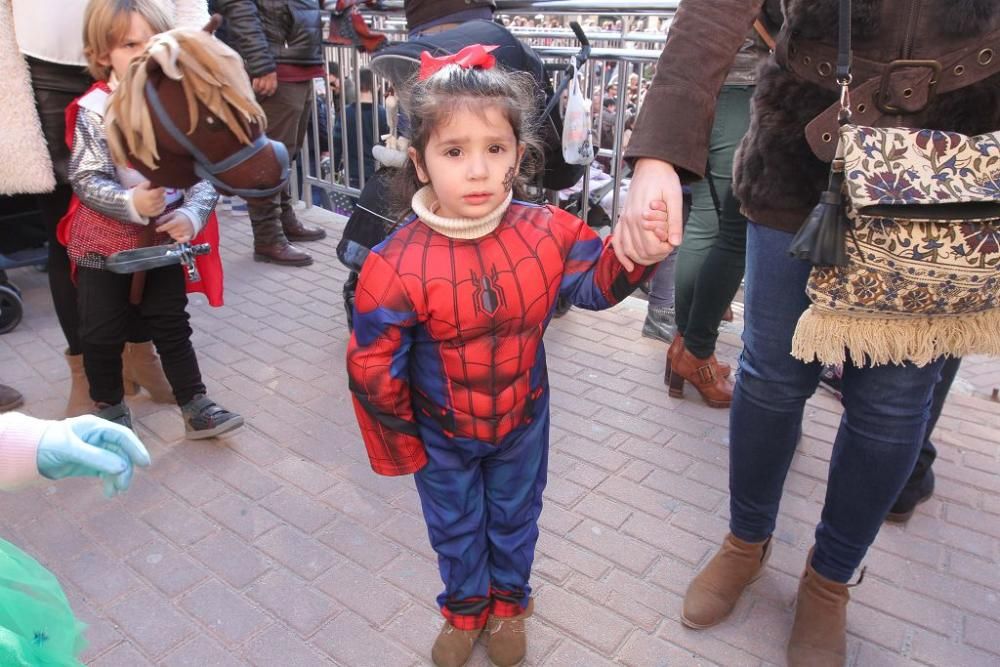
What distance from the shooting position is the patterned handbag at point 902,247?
158 centimetres

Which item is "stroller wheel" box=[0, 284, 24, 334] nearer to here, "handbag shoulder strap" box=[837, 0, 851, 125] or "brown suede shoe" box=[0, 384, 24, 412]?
"brown suede shoe" box=[0, 384, 24, 412]

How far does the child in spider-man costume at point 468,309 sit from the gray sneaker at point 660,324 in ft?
7.26

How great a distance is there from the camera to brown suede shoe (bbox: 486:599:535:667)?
2.09 meters

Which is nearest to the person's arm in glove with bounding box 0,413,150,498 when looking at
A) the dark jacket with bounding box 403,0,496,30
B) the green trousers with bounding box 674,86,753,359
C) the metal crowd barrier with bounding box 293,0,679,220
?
the green trousers with bounding box 674,86,753,359

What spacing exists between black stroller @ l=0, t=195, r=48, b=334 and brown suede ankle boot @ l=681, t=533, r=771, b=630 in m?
3.66

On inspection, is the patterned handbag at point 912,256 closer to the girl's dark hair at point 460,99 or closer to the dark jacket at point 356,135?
the girl's dark hair at point 460,99

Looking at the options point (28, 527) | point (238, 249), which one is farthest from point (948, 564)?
point (238, 249)

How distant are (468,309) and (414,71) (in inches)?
46.6

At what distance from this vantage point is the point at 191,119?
6.91ft

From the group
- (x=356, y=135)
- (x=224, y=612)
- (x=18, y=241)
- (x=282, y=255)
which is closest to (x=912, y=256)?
(x=224, y=612)

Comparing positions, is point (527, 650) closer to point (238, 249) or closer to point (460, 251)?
point (460, 251)

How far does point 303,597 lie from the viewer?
2330mm

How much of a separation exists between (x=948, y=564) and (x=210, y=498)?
97.2 inches

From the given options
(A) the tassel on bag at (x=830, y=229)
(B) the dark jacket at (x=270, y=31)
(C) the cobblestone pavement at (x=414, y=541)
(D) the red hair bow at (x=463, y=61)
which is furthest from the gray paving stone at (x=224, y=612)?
(B) the dark jacket at (x=270, y=31)
